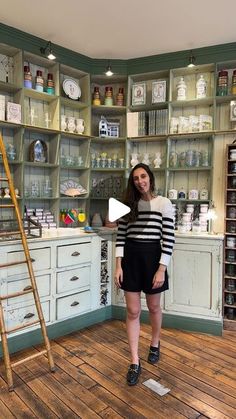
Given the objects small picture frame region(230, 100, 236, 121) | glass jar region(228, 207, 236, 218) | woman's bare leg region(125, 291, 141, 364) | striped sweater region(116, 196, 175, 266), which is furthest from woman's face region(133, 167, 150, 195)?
small picture frame region(230, 100, 236, 121)

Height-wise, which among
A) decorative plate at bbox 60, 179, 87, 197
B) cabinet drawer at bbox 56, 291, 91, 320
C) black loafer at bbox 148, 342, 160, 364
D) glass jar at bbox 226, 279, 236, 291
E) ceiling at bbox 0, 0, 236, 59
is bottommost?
black loafer at bbox 148, 342, 160, 364

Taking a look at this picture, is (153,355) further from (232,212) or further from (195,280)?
(232,212)

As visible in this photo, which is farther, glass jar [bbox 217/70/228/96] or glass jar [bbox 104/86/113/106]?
glass jar [bbox 104/86/113/106]

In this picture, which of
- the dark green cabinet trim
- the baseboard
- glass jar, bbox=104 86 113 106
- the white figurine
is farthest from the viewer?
glass jar, bbox=104 86 113 106

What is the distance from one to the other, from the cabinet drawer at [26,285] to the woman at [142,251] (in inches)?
31.7

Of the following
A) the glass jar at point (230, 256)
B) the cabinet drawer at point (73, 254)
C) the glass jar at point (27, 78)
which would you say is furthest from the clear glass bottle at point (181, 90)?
the cabinet drawer at point (73, 254)

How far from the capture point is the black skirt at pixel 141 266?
87.0 inches

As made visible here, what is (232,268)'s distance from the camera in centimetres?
317

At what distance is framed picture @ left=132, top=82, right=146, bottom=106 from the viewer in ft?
11.6

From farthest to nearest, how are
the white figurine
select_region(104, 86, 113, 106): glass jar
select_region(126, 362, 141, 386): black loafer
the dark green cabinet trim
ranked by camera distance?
1. select_region(104, 86, 113, 106): glass jar
2. the white figurine
3. the dark green cabinet trim
4. select_region(126, 362, 141, 386): black loafer

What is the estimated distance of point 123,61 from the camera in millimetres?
3562

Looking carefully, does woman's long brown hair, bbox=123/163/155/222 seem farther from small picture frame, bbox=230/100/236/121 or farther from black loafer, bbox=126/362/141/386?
small picture frame, bbox=230/100/236/121

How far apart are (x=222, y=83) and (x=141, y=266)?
→ 2151mm

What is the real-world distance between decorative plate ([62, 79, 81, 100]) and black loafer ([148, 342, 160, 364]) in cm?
263
